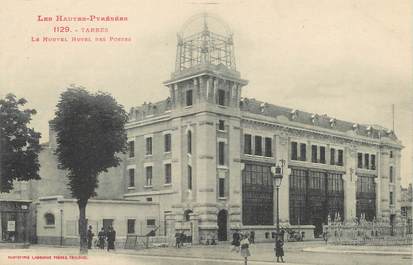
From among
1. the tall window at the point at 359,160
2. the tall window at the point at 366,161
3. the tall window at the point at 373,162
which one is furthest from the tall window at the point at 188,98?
the tall window at the point at 373,162

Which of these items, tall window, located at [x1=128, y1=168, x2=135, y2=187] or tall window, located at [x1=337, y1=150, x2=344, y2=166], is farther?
tall window, located at [x1=337, y1=150, x2=344, y2=166]

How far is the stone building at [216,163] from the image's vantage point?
47.4 m

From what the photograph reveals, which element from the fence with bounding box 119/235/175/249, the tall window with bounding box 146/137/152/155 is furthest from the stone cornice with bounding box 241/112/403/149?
the fence with bounding box 119/235/175/249

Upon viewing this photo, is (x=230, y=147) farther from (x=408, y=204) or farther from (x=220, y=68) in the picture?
(x=408, y=204)

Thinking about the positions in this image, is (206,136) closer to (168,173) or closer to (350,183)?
(168,173)

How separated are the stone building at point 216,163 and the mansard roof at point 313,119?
0.13 m

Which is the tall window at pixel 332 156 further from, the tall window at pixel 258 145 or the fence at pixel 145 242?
the fence at pixel 145 242

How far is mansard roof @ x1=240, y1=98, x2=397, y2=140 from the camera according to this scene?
5381 centimetres

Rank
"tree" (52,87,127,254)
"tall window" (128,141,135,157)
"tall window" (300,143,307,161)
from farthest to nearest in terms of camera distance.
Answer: "tall window" (300,143,307,161)
"tall window" (128,141,135,157)
"tree" (52,87,127,254)

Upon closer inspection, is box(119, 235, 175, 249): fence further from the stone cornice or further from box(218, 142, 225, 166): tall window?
the stone cornice

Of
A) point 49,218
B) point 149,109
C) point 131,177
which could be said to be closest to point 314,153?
point 149,109

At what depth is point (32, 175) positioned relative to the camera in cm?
3359

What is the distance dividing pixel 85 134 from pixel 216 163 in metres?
17.0

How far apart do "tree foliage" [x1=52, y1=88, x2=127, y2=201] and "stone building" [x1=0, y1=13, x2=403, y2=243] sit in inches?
426
